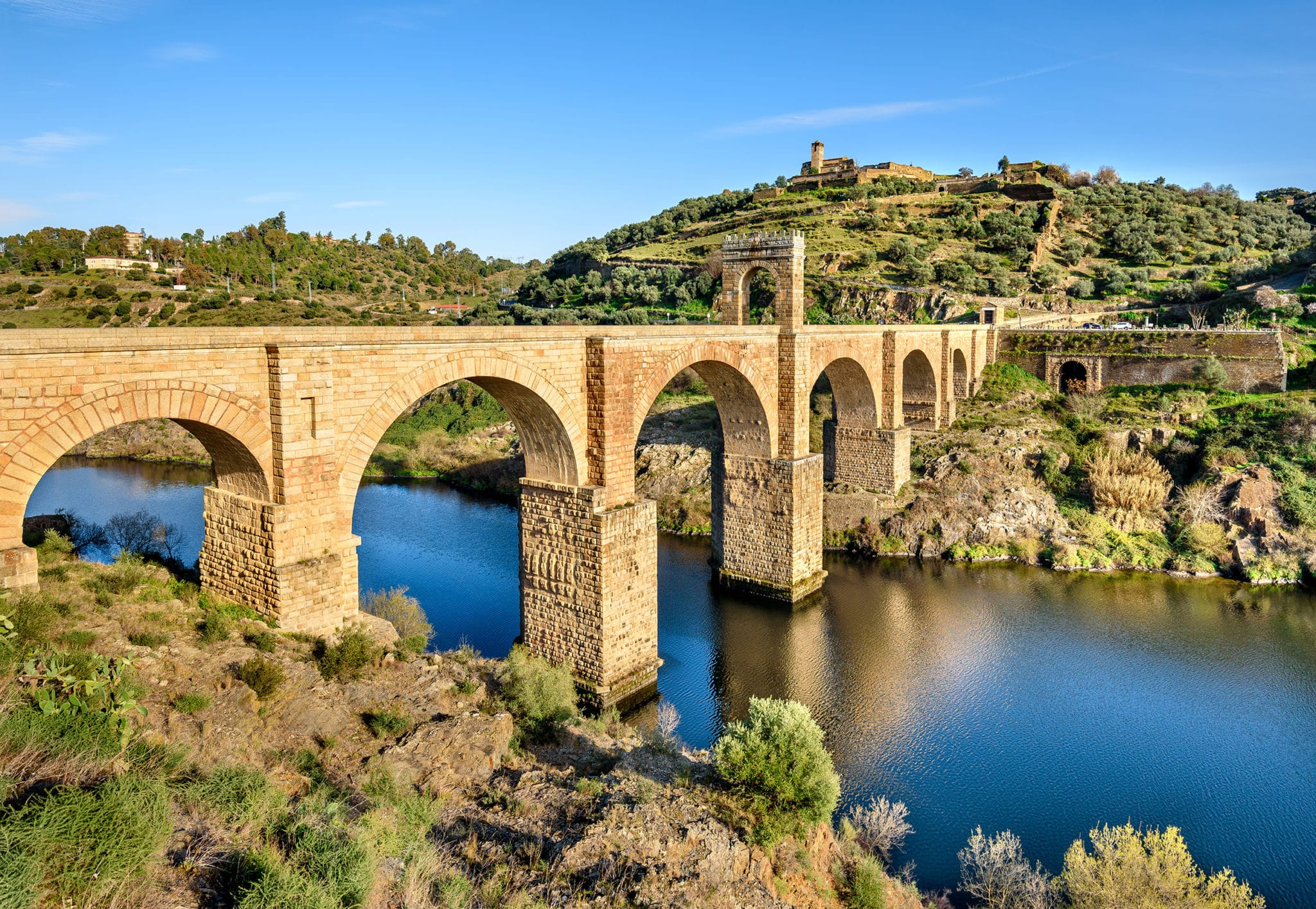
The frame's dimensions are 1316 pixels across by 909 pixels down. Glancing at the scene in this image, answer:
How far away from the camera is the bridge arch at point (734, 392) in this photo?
1728cm

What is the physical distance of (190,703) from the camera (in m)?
8.69

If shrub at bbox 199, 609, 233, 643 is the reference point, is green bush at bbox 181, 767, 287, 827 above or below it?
below

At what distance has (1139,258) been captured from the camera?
50.3 meters

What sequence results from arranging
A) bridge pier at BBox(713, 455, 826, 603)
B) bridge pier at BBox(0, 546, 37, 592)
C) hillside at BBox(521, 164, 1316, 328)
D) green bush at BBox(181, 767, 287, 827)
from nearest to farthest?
1. green bush at BBox(181, 767, 287, 827)
2. bridge pier at BBox(0, 546, 37, 592)
3. bridge pier at BBox(713, 455, 826, 603)
4. hillside at BBox(521, 164, 1316, 328)

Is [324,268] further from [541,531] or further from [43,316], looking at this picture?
[541,531]

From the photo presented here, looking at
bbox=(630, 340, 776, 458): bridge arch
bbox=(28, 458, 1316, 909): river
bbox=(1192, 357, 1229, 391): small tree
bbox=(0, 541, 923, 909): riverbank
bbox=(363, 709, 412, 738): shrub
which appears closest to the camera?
bbox=(0, 541, 923, 909): riverbank

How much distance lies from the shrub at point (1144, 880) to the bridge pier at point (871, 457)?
16.6m

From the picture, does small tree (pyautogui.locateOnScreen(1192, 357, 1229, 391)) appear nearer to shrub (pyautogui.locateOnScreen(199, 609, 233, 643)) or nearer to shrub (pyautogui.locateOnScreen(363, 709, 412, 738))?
shrub (pyautogui.locateOnScreen(363, 709, 412, 738))

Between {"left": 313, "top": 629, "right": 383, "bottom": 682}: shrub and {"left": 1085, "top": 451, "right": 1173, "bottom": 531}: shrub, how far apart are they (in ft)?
71.4

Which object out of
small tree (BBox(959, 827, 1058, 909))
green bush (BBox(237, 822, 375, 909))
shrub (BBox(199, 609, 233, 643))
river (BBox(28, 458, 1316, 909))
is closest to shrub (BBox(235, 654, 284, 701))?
shrub (BBox(199, 609, 233, 643))

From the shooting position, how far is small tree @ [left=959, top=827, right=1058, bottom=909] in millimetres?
10047

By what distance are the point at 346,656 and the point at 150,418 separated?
3575mm

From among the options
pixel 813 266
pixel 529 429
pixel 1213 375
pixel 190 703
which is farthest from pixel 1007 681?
pixel 813 266

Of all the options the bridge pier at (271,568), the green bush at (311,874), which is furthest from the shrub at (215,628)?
the green bush at (311,874)
